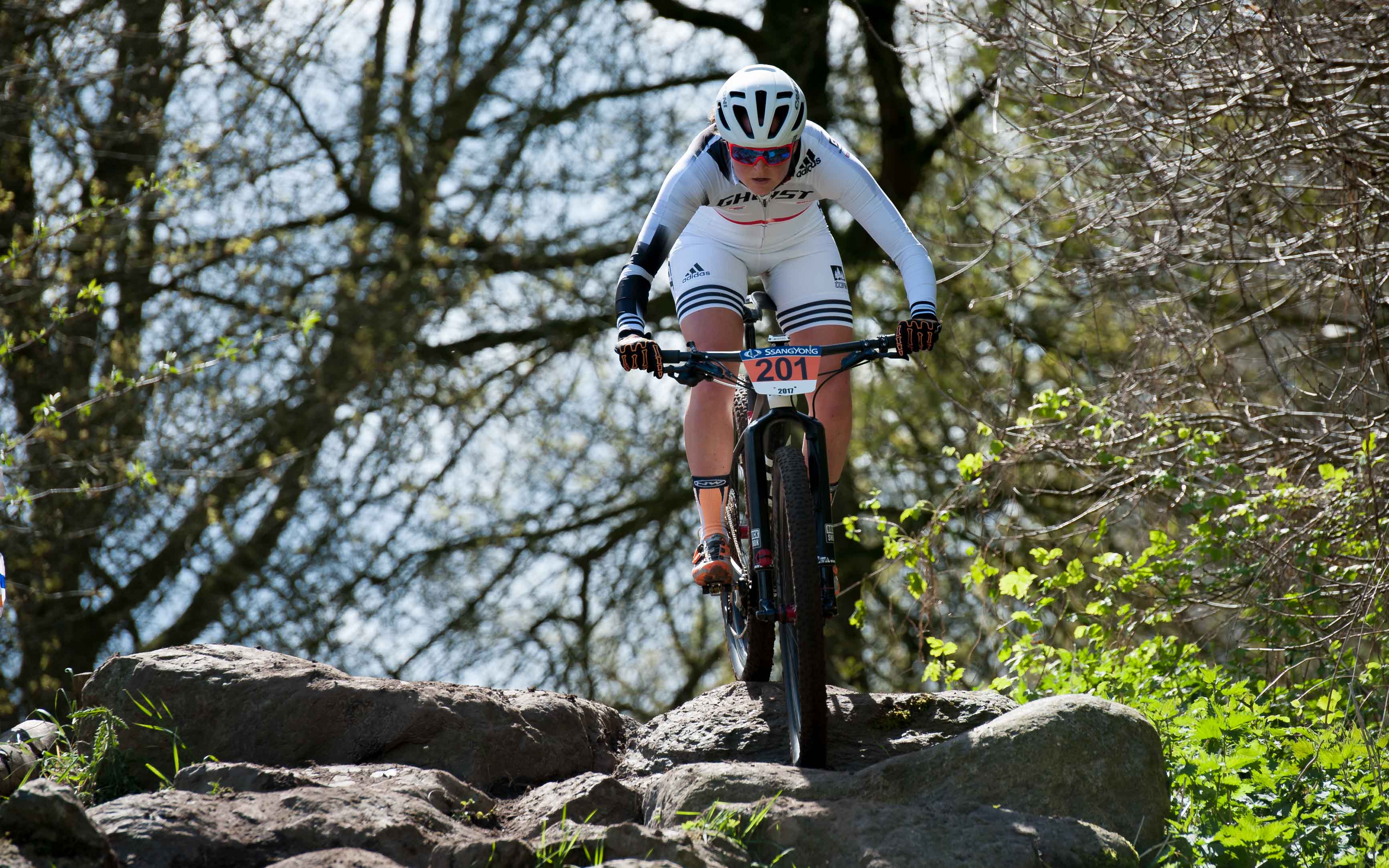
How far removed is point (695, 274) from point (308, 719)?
2.04m

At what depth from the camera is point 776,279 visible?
4.67m

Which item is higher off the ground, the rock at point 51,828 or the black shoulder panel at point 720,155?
the black shoulder panel at point 720,155

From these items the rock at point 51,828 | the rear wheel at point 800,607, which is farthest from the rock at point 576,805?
the rock at point 51,828

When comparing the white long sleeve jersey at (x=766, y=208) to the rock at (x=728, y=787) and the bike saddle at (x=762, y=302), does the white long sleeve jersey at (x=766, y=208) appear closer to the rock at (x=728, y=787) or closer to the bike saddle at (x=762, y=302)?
the bike saddle at (x=762, y=302)

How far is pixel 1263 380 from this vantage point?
771cm

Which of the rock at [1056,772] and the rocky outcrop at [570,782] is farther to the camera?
the rock at [1056,772]

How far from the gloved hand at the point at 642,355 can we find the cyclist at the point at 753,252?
0.04 m

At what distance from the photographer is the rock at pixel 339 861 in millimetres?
2697

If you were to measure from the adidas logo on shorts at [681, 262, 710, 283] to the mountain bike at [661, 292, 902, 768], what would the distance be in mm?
428

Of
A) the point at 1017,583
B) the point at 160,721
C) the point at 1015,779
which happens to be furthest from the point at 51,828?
the point at 1017,583


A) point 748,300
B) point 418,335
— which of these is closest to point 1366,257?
point 748,300

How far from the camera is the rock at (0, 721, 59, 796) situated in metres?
3.62

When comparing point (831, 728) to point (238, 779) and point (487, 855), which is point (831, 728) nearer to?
point (487, 855)

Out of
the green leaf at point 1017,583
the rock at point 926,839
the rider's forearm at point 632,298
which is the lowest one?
the rock at point 926,839
